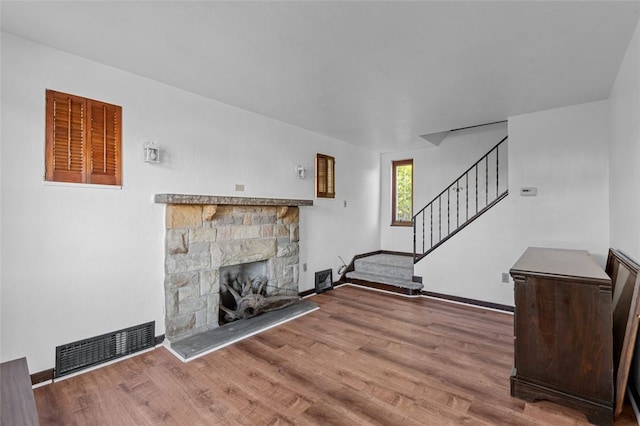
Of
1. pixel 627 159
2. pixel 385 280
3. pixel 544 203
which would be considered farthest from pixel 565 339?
pixel 385 280

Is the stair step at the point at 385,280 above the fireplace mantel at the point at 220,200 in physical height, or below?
below

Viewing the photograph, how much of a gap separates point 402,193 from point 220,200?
4321mm

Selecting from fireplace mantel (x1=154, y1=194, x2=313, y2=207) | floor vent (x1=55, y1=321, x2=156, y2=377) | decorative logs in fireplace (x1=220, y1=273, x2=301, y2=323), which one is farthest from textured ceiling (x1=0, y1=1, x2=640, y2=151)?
floor vent (x1=55, y1=321, x2=156, y2=377)

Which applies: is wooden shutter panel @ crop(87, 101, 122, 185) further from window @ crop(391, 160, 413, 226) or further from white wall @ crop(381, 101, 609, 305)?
window @ crop(391, 160, 413, 226)

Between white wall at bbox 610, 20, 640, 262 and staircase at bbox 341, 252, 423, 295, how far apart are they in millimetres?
2587

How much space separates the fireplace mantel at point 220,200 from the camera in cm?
294

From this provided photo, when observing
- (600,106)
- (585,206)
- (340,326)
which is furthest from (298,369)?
(600,106)

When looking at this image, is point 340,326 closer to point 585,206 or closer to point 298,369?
point 298,369

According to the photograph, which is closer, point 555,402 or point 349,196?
point 555,402

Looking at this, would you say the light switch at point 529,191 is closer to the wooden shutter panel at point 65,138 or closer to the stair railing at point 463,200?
the stair railing at point 463,200

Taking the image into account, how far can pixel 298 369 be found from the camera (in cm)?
261

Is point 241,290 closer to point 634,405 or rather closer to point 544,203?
point 634,405

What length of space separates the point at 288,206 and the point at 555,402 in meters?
3.33

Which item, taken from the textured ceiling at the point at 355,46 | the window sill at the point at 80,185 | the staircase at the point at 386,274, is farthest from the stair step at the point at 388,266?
the window sill at the point at 80,185
